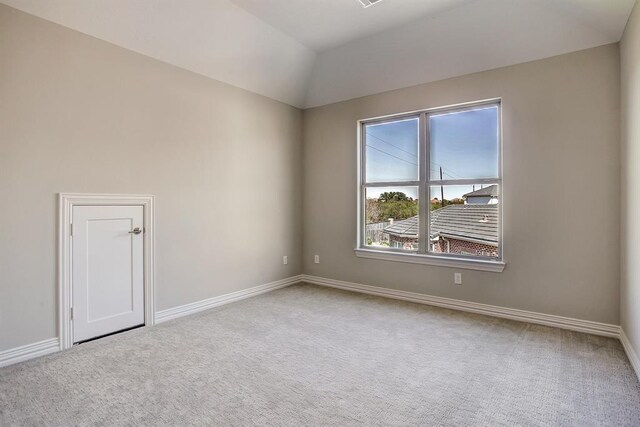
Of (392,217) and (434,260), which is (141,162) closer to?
(392,217)

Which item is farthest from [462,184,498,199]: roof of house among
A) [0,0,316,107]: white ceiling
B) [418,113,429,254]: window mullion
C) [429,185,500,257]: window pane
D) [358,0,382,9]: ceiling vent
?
[0,0,316,107]: white ceiling

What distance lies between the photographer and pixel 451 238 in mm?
3824

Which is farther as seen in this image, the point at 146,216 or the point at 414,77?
the point at 414,77

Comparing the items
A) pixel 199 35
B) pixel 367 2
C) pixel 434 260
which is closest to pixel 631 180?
pixel 434 260

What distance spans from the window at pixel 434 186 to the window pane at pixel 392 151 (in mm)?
12

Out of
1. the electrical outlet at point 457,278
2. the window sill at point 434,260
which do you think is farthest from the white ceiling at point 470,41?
the electrical outlet at point 457,278

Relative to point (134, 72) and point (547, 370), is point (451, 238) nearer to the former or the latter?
point (547, 370)

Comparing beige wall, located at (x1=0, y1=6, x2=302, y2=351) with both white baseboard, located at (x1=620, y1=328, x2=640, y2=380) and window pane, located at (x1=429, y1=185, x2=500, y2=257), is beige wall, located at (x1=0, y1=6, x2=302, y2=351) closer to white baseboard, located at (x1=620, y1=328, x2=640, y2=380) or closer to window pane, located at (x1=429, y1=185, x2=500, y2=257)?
window pane, located at (x1=429, y1=185, x2=500, y2=257)

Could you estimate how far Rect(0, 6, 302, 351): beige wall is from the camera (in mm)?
2438

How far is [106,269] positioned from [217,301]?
1.24 meters

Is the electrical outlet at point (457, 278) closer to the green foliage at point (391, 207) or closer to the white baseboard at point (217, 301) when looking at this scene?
the green foliage at point (391, 207)

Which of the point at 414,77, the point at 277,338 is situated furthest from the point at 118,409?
the point at 414,77

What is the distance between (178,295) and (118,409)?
5.39ft

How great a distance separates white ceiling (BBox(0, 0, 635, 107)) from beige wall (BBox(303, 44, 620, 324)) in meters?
0.19
